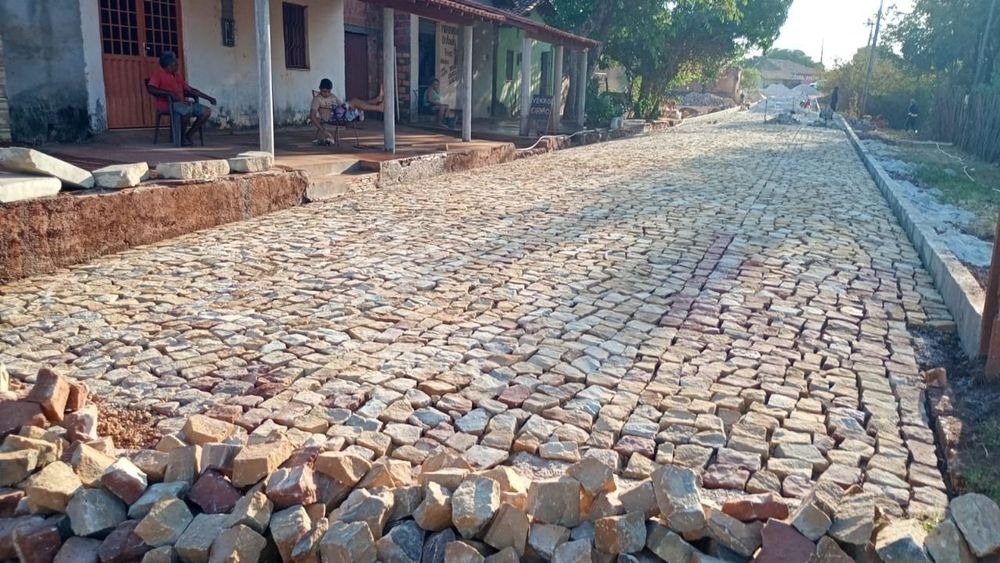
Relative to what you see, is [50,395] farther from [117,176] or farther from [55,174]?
[117,176]

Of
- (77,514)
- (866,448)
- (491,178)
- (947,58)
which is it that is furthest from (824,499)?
(947,58)

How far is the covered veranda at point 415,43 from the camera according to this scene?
9492mm

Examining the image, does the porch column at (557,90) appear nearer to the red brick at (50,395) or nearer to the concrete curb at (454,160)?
the concrete curb at (454,160)

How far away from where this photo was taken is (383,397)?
3.90 metres

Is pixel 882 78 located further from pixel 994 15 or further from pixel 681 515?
pixel 681 515

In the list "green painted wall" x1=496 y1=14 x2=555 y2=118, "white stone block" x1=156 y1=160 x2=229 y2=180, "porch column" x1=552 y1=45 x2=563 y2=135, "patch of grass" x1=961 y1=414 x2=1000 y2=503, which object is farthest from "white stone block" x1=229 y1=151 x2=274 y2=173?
"green painted wall" x1=496 y1=14 x2=555 y2=118

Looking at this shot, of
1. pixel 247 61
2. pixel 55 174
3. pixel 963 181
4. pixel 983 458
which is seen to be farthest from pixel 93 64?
pixel 963 181

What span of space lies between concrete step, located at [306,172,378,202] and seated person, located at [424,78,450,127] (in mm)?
8412

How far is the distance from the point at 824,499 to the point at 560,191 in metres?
8.83

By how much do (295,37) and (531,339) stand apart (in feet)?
37.8

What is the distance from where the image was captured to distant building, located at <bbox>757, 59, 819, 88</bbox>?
9319 centimetres

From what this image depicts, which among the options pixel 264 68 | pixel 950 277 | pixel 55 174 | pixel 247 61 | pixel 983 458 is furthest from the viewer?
pixel 247 61

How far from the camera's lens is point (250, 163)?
853cm

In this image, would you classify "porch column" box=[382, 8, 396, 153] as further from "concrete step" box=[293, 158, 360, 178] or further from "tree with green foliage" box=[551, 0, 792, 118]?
"tree with green foliage" box=[551, 0, 792, 118]
